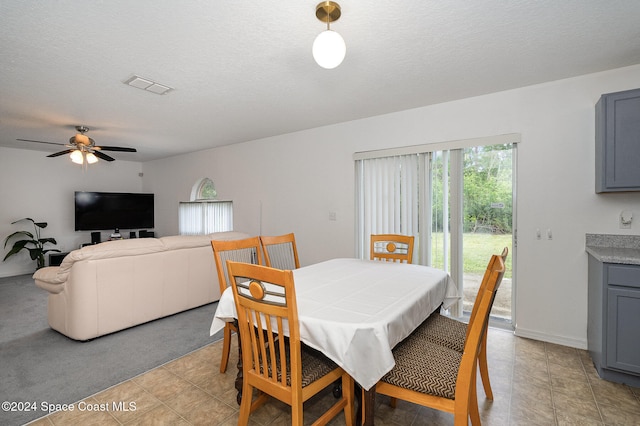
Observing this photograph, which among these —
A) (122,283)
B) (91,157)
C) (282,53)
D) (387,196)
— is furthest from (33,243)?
(387,196)

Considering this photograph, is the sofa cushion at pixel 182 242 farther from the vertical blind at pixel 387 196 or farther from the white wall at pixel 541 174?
the vertical blind at pixel 387 196

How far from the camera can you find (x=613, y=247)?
2.50 meters

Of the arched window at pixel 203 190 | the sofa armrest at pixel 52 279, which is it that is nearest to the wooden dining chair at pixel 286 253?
the sofa armrest at pixel 52 279

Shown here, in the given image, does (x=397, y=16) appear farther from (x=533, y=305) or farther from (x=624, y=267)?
(x=533, y=305)

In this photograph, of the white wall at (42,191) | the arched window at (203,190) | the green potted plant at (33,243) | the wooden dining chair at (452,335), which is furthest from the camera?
the arched window at (203,190)

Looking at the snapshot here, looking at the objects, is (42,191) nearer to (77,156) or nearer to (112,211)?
(112,211)

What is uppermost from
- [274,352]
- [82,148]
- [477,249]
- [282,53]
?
[282,53]

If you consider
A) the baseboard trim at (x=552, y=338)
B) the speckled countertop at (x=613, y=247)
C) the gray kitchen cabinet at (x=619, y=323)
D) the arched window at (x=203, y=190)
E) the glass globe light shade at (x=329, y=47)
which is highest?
the glass globe light shade at (x=329, y=47)

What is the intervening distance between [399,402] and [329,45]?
2.18 metres

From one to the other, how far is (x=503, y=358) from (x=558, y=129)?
212cm

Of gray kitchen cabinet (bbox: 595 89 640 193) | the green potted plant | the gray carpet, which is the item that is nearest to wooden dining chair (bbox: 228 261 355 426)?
the gray carpet

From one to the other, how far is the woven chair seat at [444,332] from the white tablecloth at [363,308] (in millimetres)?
115

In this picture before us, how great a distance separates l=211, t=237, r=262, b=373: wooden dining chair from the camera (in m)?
2.14

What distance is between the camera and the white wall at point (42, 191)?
5.55m
